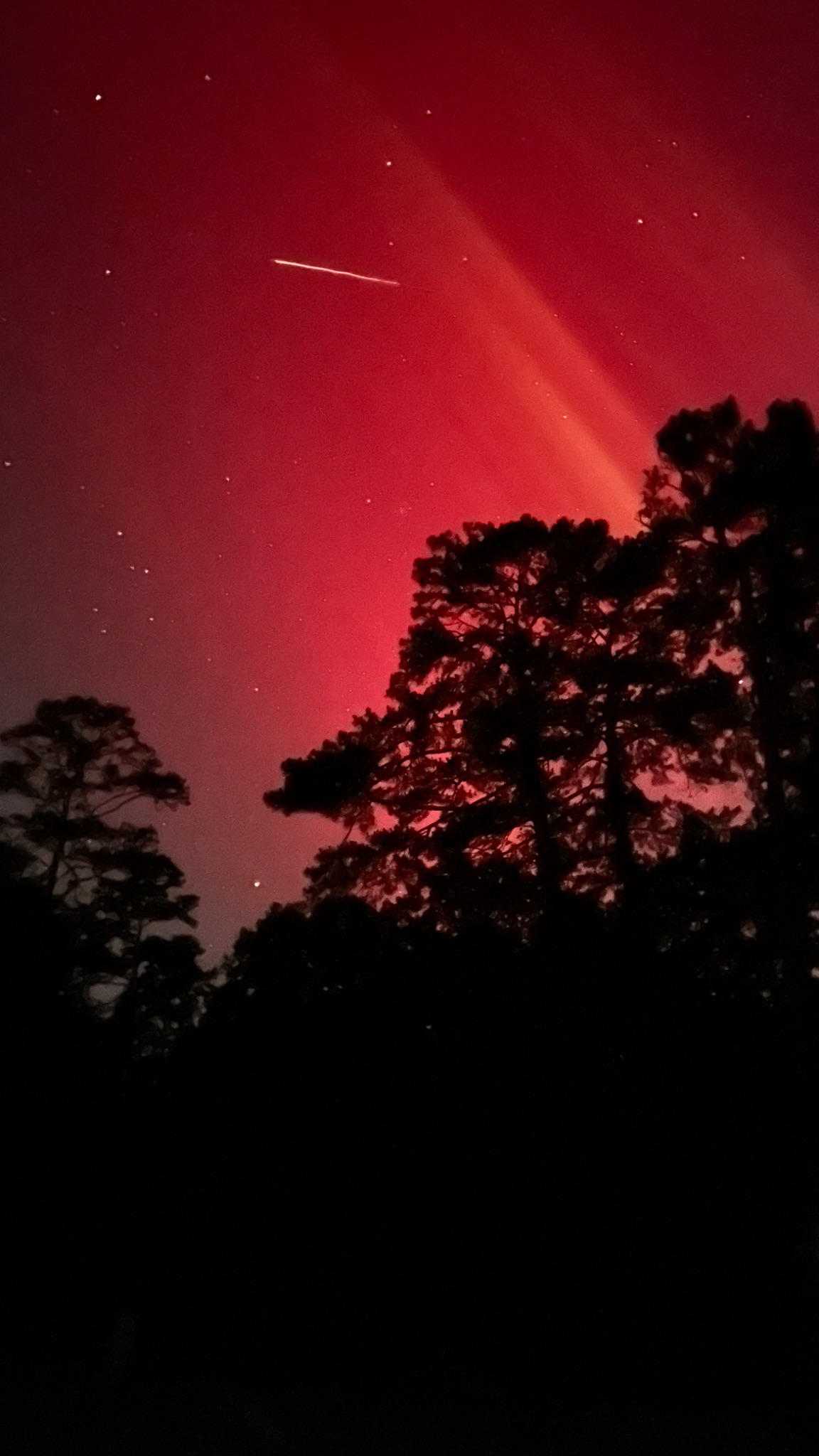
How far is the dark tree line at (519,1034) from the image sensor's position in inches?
532

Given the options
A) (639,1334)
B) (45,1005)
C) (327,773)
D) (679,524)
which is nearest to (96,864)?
(327,773)

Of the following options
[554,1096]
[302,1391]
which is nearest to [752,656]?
[554,1096]

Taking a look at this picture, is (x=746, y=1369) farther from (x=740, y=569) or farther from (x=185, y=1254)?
(x=740, y=569)

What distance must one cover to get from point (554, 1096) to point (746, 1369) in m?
4.06

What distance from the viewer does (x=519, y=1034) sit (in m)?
16.7

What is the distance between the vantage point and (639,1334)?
12898 mm

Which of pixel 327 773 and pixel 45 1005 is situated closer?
pixel 45 1005

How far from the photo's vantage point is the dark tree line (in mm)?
13523

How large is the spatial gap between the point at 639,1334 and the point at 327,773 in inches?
508

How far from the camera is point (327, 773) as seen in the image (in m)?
24.4

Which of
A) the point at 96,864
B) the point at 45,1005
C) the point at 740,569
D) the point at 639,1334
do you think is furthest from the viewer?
the point at 96,864

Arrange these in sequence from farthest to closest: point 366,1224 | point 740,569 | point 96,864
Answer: point 96,864 → point 740,569 → point 366,1224

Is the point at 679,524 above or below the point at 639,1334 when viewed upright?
above

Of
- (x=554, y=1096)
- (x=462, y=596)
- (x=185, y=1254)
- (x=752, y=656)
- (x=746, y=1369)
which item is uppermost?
(x=462, y=596)
